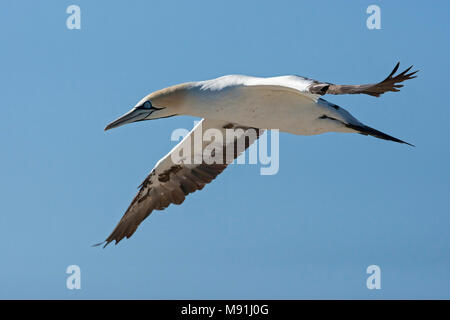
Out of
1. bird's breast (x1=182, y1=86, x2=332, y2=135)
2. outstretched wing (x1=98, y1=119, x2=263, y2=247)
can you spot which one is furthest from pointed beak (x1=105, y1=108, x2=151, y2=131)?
outstretched wing (x1=98, y1=119, x2=263, y2=247)

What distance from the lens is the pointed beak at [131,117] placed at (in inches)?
449

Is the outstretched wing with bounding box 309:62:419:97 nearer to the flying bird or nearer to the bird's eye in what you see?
the flying bird

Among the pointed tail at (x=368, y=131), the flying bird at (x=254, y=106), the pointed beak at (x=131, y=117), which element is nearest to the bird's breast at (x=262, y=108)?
the flying bird at (x=254, y=106)

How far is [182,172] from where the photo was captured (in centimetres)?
→ 1358

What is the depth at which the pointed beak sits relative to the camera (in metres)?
11.4

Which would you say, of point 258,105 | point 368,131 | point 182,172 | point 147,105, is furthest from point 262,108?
point 182,172

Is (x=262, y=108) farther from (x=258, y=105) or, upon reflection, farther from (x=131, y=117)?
(x=131, y=117)

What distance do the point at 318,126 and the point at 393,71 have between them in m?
1.89

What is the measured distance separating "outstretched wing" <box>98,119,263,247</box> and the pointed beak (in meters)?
1.84

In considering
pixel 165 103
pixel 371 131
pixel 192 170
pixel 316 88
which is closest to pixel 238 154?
pixel 192 170

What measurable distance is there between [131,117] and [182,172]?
2.35 metres

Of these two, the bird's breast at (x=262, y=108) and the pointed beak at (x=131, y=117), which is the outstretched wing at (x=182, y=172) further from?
the bird's breast at (x=262, y=108)

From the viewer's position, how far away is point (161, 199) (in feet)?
44.3

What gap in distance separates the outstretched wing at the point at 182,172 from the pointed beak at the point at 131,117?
184 centimetres
